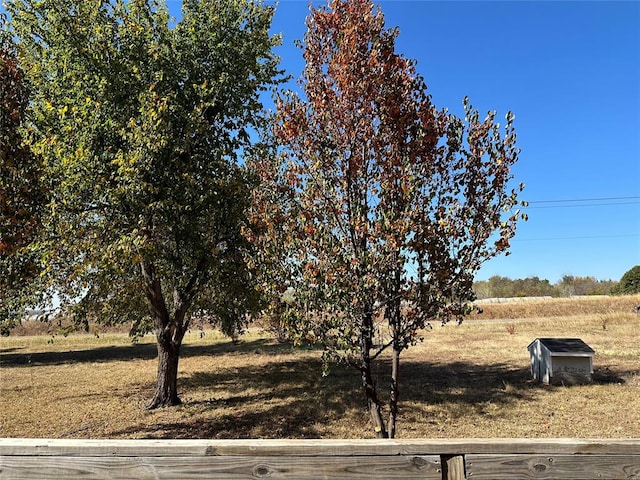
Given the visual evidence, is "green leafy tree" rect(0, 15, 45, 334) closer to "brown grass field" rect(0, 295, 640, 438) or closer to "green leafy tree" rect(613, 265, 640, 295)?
"brown grass field" rect(0, 295, 640, 438)

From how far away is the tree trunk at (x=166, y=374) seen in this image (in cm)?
1260

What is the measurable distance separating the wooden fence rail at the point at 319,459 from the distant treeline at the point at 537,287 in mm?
89870

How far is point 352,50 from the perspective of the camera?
631 centimetres

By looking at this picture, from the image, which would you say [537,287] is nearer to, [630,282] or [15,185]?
[630,282]

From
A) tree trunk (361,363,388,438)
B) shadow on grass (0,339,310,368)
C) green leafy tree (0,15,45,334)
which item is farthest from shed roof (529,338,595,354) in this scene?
shadow on grass (0,339,310,368)

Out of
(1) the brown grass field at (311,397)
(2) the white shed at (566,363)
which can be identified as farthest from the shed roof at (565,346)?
(1) the brown grass field at (311,397)

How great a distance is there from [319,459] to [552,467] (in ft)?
3.99

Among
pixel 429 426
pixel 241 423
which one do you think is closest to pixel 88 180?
pixel 241 423

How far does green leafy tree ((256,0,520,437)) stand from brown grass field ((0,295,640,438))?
181 inches

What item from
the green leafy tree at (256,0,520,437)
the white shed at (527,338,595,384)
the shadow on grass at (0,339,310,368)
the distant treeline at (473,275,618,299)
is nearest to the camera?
the green leafy tree at (256,0,520,437)

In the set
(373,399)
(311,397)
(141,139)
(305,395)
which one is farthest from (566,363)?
(141,139)

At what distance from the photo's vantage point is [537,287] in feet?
290

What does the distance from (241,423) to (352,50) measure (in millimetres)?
8875

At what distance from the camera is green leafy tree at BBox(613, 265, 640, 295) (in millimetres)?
55781
